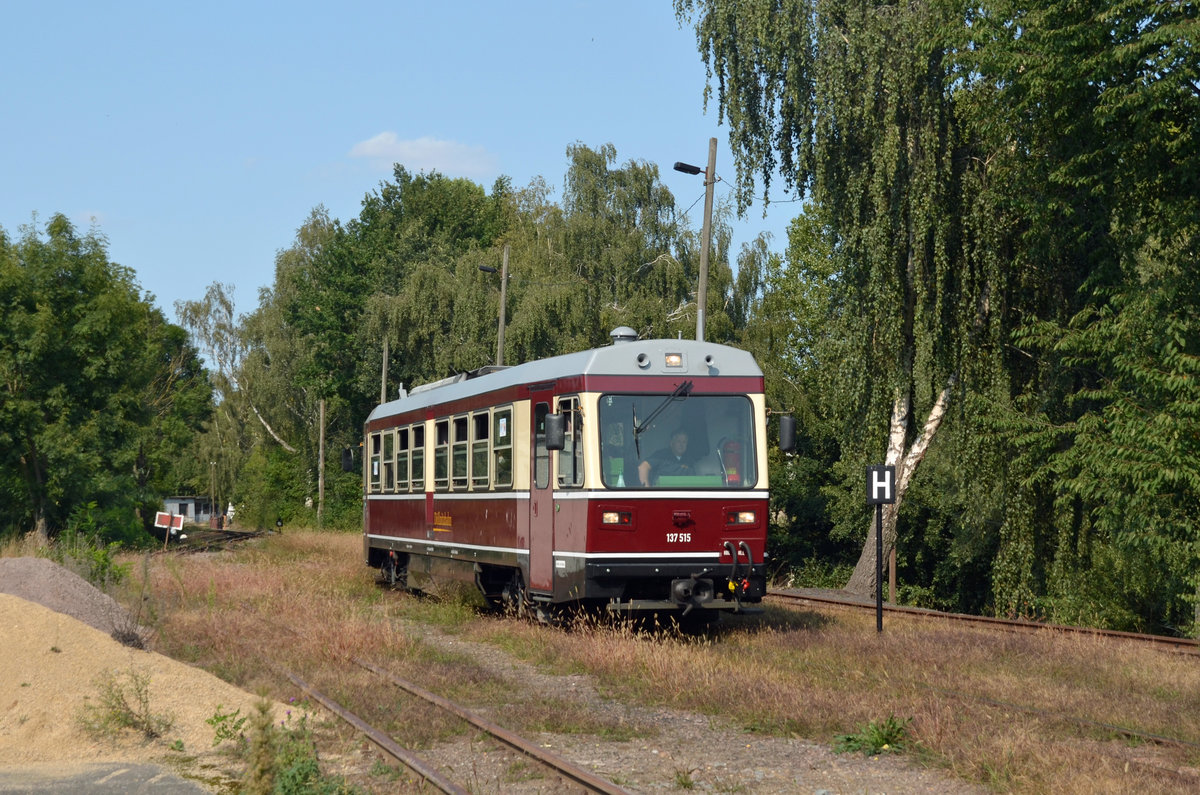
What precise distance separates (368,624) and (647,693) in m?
4.64

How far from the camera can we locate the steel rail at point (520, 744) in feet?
23.6

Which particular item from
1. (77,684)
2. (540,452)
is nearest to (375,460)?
(540,452)

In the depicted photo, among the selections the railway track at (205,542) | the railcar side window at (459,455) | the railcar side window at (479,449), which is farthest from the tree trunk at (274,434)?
the railcar side window at (479,449)

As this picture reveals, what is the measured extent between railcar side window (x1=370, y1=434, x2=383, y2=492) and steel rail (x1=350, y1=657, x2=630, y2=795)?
36.3 feet

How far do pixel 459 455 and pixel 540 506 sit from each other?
3186 millimetres

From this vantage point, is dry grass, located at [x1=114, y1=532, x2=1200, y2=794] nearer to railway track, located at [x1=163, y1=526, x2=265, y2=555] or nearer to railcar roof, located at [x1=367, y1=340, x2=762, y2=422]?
railcar roof, located at [x1=367, y1=340, x2=762, y2=422]

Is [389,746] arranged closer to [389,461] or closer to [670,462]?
[670,462]

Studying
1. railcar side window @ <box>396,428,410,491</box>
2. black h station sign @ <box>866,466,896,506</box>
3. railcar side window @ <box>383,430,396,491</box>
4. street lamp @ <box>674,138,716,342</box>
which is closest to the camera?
black h station sign @ <box>866,466,896,506</box>

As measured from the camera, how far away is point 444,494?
18188 mm

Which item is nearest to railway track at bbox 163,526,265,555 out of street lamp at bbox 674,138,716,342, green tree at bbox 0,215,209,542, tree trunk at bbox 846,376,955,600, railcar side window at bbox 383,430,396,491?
green tree at bbox 0,215,209,542

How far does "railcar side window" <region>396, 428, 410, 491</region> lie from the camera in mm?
20234

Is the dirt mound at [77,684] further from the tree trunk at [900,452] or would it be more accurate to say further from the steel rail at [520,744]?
the tree trunk at [900,452]

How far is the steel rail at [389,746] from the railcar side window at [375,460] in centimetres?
1157

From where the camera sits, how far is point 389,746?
8.31 metres
